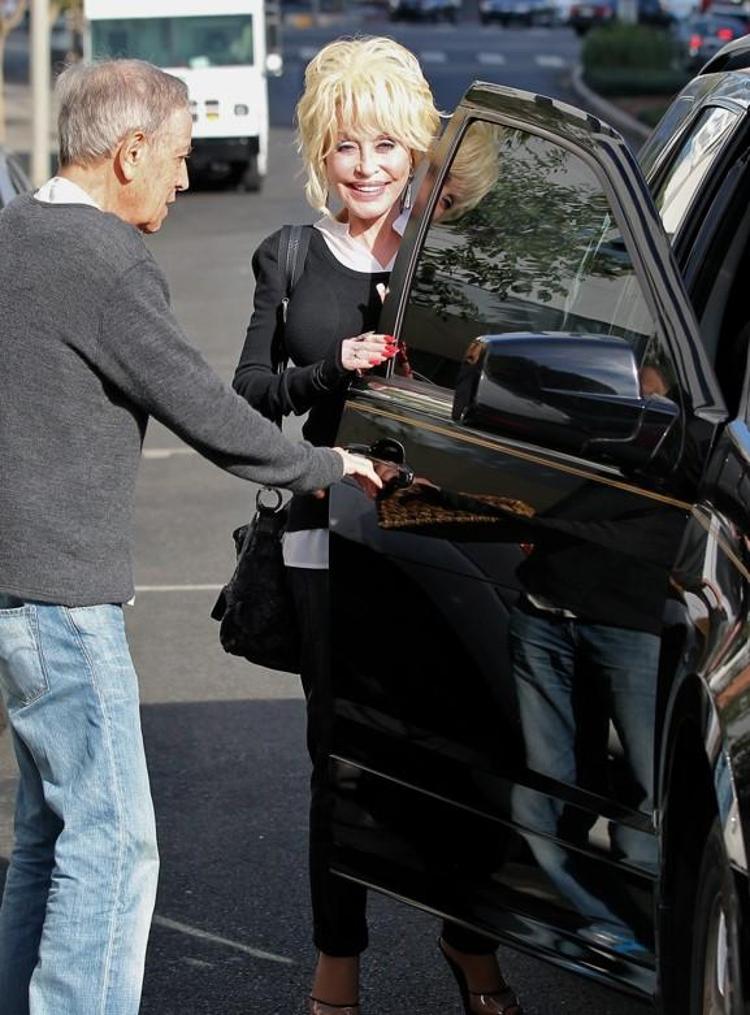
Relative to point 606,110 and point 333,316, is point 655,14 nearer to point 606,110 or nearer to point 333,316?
point 606,110

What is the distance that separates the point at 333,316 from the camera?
13.1ft

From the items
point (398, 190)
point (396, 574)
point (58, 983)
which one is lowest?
point (58, 983)

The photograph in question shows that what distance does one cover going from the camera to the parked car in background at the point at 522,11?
78.9 m

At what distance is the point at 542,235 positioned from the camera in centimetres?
377

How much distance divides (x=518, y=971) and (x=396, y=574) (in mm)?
1250

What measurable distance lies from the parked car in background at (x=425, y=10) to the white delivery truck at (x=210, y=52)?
55.2 m

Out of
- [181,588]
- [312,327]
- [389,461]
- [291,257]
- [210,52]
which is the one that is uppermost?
[291,257]

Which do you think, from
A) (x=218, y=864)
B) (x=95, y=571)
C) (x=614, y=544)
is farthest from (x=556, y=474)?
(x=218, y=864)

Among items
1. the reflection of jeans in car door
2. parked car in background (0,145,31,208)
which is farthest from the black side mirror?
parked car in background (0,145,31,208)

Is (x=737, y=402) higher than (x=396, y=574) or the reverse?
higher

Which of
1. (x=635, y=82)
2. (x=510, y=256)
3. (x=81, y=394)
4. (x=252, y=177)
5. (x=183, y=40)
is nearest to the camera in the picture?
(x=81, y=394)

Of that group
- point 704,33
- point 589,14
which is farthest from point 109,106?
point 589,14

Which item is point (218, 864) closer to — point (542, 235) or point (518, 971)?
point (518, 971)

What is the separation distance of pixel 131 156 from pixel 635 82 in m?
39.9
